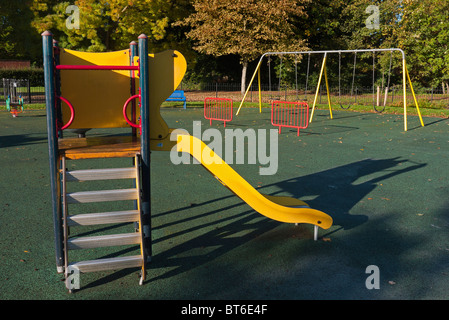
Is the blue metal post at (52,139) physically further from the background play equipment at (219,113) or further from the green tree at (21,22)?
the green tree at (21,22)

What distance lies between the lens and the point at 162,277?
154 inches

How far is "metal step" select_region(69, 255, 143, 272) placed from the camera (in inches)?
144

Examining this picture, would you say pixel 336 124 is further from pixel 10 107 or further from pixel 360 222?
pixel 10 107

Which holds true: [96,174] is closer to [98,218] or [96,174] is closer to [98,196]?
[98,196]

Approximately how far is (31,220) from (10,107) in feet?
52.0

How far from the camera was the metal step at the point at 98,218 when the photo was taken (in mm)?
3797

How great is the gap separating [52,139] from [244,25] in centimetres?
2445

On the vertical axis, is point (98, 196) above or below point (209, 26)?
below

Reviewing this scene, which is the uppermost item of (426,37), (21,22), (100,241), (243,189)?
(21,22)

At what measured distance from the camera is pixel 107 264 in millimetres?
3732

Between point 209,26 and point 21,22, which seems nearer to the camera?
point 209,26

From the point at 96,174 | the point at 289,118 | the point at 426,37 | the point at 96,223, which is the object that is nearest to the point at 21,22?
the point at 289,118

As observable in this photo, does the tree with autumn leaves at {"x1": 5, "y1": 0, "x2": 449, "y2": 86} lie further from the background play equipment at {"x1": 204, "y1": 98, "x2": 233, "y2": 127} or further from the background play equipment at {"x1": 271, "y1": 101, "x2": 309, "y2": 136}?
the background play equipment at {"x1": 204, "y1": 98, "x2": 233, "y2": 127}
